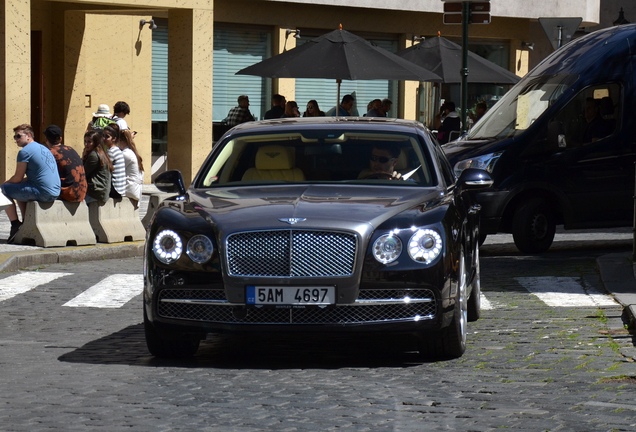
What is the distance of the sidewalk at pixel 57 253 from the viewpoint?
1276 cm

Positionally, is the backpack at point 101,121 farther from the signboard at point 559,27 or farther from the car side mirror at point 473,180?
the car side mirror at point 473,180

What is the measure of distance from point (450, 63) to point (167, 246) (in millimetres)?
14119

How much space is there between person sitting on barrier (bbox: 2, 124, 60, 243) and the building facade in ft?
20.9

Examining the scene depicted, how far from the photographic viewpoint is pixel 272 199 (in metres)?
7.25

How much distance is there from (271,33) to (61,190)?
517 inches

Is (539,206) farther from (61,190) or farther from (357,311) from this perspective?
(357,311)

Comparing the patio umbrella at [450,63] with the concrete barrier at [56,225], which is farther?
the patio umbrella at [450,63]

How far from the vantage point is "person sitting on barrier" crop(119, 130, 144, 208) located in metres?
15.6

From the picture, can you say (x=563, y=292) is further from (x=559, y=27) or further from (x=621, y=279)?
(x=559, y=27)

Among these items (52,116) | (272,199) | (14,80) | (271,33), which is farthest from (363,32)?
(272,199)

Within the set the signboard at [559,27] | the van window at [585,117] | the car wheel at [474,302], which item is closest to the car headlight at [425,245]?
the car wheel at [474,302]

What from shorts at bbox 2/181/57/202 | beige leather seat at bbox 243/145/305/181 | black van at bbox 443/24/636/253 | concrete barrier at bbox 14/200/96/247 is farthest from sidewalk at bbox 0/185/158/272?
beige leather seat at bbox 243/145/305/181

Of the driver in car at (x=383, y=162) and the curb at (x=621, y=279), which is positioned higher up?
the driver in car at (x=383, y=162)

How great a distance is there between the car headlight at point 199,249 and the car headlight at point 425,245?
3.71 ft
